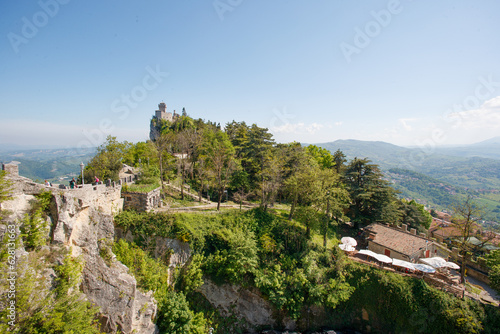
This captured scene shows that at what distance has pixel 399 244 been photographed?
820 inches

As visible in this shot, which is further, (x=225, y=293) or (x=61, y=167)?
(x=61, y=167)

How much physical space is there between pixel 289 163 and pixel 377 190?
11511 mm

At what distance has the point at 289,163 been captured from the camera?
30547 mm

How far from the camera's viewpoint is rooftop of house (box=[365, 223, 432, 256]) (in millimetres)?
20172

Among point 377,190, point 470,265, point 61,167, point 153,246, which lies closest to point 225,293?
point 153,246

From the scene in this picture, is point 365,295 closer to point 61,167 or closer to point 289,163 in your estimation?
point 289,163

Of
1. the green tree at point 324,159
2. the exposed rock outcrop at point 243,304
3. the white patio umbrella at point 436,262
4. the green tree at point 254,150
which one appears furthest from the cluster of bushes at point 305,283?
the green tree at point 324,159

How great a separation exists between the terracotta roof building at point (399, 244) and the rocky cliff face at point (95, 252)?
69.8 feet

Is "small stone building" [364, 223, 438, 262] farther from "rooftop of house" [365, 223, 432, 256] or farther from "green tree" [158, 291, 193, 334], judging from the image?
"green tree" [158, 291, 193, 334]

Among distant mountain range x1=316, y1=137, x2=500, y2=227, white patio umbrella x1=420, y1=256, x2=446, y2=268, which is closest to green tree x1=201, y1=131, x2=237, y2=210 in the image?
white patio umbrella x1=420, y1=256, x2=446, y2=268

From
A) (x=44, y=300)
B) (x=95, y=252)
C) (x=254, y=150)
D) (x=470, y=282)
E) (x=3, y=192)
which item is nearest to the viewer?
(x=44, y=300)

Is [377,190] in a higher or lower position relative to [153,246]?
higher

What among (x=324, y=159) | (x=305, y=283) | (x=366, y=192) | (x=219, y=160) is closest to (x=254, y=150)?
(x=219, y=160)

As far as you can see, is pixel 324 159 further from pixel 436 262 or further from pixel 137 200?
pixel 137 200
